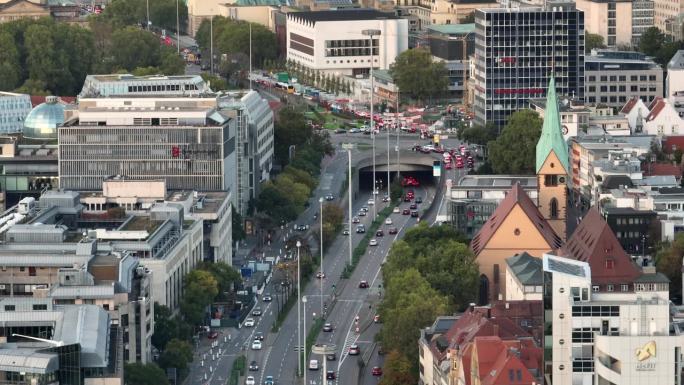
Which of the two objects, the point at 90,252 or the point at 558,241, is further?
the point at 558,241

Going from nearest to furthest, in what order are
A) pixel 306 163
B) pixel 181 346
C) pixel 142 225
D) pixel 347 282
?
pixel 181 346 < pixel 142 225 < pixel 347 282 < pixel 306 163

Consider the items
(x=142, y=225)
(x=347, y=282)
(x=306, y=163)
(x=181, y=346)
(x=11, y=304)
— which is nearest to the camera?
(x=11, y=304)

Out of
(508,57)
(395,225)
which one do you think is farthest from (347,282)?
(508,57)

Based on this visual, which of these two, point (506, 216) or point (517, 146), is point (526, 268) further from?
point (517, 146)

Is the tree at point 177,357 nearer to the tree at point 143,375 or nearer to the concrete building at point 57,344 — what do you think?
the tree at point 143,375

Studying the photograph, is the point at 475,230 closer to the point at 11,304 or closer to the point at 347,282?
the point at 347,282

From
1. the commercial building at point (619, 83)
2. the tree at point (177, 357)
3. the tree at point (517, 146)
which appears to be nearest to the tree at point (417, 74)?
the commercial building at point (619, 83)

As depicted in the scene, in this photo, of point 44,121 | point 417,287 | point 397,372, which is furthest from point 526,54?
point 397,372
